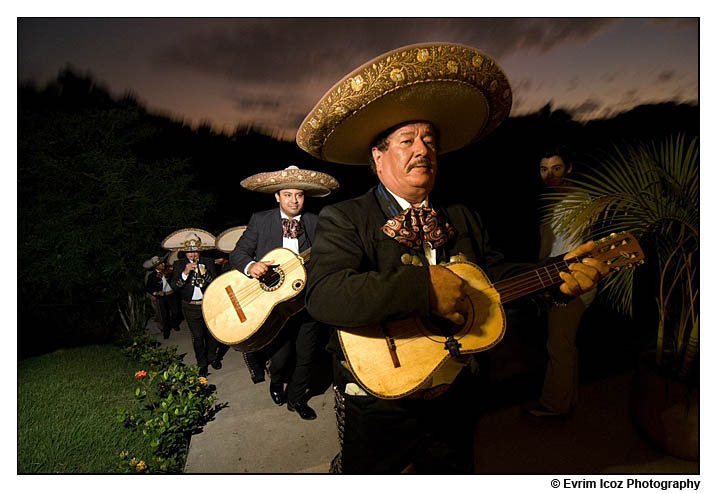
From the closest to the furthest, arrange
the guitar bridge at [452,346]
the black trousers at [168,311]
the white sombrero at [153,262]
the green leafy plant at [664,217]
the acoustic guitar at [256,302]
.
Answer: the guitar bridge at [452,346] < the green leafy plant at [664,217] < the acoustic guitar at [256,302] < the white sombrero at [153,262] < the black trousers at [168,311]

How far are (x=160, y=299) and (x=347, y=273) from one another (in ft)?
7.98

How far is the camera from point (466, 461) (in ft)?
5.69

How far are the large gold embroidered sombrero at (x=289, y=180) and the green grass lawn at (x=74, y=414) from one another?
1766 mm

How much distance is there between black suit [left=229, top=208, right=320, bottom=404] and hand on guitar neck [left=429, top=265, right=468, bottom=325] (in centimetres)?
142

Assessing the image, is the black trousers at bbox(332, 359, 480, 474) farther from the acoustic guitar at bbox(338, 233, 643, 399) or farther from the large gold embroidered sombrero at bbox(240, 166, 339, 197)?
the large gold embroidered sombrero at bbox(240, 166, 339, 197)

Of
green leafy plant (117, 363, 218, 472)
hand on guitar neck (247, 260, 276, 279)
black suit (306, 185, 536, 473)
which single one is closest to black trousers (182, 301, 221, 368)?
green leafy plant (117, 363, 218, 472)

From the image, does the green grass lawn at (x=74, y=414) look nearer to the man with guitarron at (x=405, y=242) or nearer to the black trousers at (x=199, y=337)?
the black trousers at (x=199, y=337)

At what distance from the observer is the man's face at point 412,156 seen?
148 centimetres

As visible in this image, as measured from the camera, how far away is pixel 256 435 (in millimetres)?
2271

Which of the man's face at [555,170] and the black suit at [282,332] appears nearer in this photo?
the man's face at [555,170]

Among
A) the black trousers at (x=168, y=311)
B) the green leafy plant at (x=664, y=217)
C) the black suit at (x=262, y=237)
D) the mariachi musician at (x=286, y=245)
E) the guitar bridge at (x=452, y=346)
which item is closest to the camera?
the guitar bridge at (x=452, y=346)

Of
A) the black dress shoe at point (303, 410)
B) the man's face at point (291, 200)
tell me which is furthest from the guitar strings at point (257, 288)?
the black dress shoe at point (303, 410)

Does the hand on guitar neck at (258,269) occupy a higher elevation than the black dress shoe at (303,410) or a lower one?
higher
